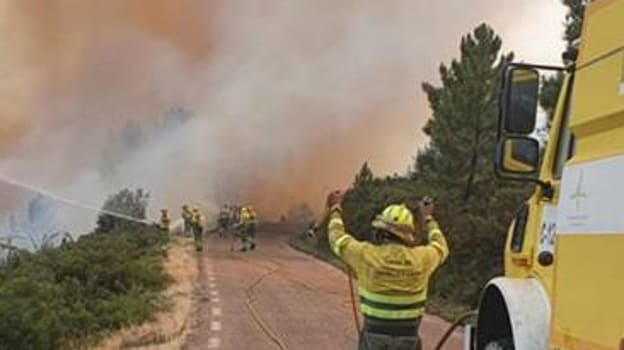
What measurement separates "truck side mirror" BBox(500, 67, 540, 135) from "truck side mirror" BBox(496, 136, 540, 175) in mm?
83

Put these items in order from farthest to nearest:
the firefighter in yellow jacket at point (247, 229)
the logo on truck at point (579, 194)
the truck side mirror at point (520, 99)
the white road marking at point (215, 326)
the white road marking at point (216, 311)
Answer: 1. the firefighter in yellow jacket at point (247, 229)
2. the white road marking at point (216, 311)
3. the white road marking at point (215, 326)
4. the truck side mirror at point (520, 99)
5. the logo on truck at point (579, 194)

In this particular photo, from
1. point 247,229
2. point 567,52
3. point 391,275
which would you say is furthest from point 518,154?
point 247,229

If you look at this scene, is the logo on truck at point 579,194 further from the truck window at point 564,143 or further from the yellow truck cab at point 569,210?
the truck window at point 564,143

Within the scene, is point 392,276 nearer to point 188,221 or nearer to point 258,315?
point 258,315

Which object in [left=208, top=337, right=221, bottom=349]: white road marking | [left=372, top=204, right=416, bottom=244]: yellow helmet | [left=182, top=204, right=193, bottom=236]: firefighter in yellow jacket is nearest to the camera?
[left=372, top=204, right=416, bottom=244]: yellow helmet

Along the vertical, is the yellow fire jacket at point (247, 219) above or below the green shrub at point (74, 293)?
above

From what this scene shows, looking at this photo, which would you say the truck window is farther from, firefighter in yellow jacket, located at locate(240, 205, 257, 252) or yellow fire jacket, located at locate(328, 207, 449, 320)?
firefighter in yellow jacket, located at locate(240, 205, 257, 252)

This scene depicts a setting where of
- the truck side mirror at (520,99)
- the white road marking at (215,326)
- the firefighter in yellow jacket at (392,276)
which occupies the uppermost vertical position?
the truck side mirror at (520,99)

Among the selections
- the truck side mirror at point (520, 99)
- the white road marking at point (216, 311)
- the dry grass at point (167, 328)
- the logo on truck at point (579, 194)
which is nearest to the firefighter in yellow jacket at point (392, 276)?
the truck side mirror at point (520, 99)

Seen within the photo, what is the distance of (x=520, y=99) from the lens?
16.2ft

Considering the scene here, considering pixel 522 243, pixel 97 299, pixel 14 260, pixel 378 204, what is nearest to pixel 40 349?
pixel 97 299

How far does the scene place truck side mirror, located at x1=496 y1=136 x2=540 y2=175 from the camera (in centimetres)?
506

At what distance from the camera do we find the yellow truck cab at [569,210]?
3.88m

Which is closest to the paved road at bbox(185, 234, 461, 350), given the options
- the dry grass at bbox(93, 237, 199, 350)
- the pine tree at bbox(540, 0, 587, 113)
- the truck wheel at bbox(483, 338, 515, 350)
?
the dry grass at bbox(93, 237, 199, 350)
